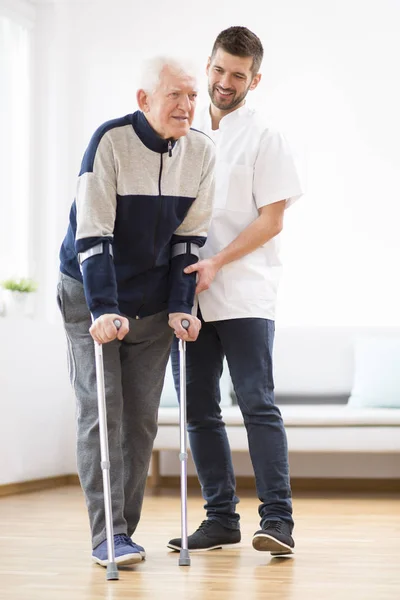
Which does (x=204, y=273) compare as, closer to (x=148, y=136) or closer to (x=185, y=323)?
(x=185, y=323)

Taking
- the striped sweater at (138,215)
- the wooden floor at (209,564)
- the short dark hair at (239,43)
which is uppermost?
the short dark hair at (239,43)

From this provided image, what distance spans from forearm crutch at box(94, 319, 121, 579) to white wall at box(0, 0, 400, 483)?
8.89 ft

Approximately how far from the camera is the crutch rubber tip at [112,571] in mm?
2294

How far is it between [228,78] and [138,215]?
1.77ft

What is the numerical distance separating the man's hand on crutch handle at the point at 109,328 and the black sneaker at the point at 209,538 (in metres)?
0.73

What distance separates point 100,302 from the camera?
237 cm

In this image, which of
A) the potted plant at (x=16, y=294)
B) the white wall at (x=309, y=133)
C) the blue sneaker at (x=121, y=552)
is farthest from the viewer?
the white wall at (x=309, y=133)

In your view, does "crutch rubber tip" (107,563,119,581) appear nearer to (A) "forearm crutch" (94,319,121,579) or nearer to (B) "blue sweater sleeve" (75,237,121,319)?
(A) "forearm crutch" (94,319,121,579)

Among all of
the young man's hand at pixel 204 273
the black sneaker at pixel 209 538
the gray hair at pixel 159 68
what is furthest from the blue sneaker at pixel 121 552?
the gray hair at pixel 159 68

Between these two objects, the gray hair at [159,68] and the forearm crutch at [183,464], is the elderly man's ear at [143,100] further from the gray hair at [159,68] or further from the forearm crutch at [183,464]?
the forearm crutch at [183,464]

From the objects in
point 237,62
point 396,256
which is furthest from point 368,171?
point 237,62

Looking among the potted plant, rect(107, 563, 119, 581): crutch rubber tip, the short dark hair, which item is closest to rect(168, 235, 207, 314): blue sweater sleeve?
the short dark hair

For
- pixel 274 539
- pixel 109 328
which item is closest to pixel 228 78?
pixel 109 328

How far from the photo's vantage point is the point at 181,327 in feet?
8.21
